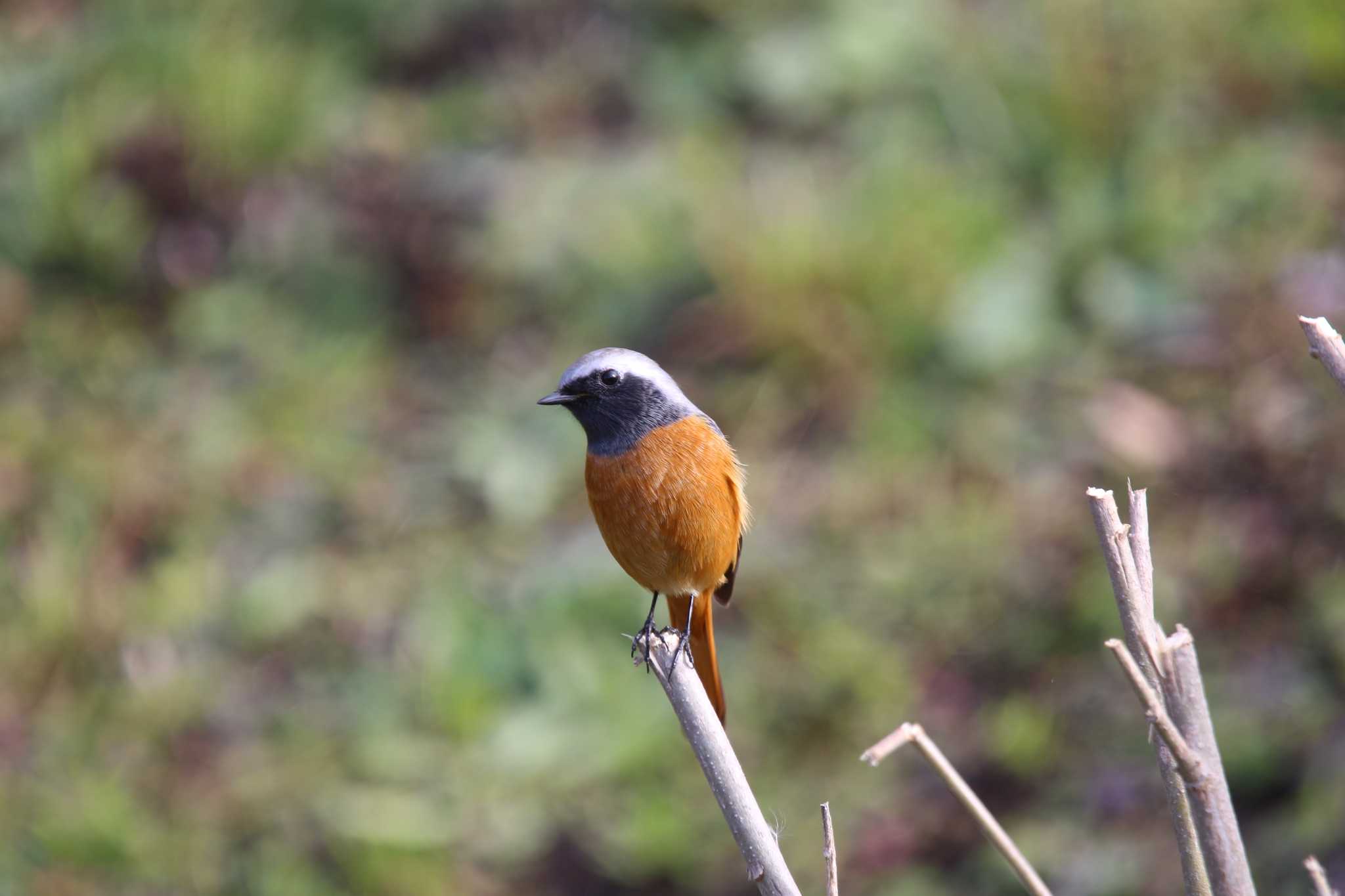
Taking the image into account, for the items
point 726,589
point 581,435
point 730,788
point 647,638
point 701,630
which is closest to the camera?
point 730,788

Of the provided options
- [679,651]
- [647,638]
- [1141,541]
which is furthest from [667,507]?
[1141,541]

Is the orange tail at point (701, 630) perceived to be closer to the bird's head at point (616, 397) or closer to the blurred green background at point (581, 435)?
the bird's head at point (616, 397)

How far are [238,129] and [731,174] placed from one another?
8.65 ft

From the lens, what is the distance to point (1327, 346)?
4.99 feet

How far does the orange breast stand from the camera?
291 cm

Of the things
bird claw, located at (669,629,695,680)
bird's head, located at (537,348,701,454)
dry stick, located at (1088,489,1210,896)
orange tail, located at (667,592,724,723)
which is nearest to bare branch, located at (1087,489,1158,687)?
dry stick, located at (1088,489,1210,896)

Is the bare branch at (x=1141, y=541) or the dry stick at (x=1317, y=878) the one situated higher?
the bare branch at (x=1141, y=541)

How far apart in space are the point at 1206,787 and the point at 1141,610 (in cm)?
20

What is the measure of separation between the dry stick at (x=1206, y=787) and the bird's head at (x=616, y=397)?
171cm

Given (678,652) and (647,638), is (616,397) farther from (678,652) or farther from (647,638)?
(678,652)

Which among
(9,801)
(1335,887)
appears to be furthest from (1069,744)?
(9,801)

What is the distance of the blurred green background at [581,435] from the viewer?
463cm

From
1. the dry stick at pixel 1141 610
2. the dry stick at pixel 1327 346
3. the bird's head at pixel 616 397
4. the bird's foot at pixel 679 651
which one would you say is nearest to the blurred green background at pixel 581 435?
the bird's foot at pixel 679 651

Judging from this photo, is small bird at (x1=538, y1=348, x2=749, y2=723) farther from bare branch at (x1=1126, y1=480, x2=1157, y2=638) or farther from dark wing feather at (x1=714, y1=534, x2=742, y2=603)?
bare branch at (x1=1126, y1=480, x2=1157, y2=638)
